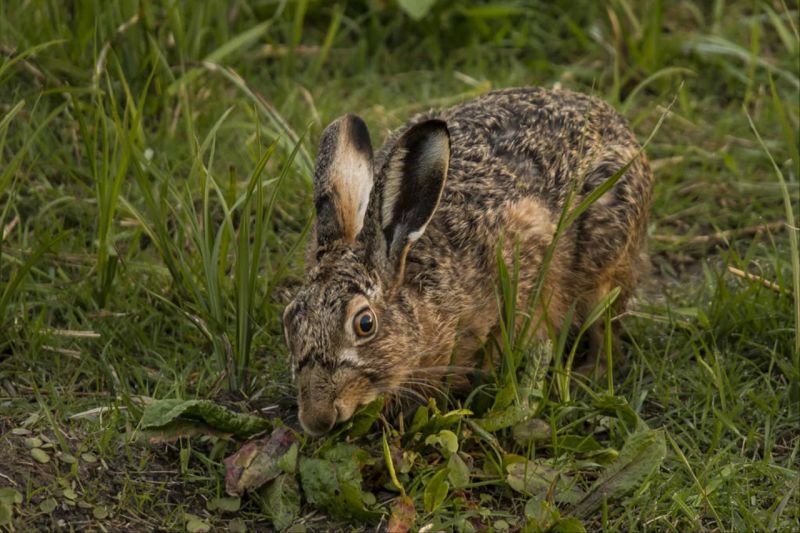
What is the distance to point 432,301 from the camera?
4547 mm

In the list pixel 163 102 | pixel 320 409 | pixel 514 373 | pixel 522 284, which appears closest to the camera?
pixel 320 409

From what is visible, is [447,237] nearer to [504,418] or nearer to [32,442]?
[504,418]

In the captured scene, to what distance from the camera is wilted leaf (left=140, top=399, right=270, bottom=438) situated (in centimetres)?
421

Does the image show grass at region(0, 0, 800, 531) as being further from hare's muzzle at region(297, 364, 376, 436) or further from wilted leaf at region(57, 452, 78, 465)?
hare's muzzle at region(297, 364, 376, 436)

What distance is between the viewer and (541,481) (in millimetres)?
4316

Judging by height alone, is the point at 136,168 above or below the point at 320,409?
above

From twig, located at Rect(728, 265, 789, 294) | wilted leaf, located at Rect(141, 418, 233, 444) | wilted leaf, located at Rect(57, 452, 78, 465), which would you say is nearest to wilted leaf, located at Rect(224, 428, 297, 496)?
wilted leaf, located at Rect(141, 418, 233, 444)

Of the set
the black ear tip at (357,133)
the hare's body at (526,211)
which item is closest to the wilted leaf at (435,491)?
the hare's body at (526,211)

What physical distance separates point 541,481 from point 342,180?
125 centimetres

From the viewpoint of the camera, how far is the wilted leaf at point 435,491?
13.6 feet

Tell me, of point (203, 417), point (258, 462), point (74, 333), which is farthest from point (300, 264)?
point (258, 462)

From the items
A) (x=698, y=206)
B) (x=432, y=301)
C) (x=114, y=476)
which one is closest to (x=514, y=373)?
(x=432, y=301)

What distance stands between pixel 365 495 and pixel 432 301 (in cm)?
73

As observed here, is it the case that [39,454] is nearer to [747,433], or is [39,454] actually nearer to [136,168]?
[136,168]
